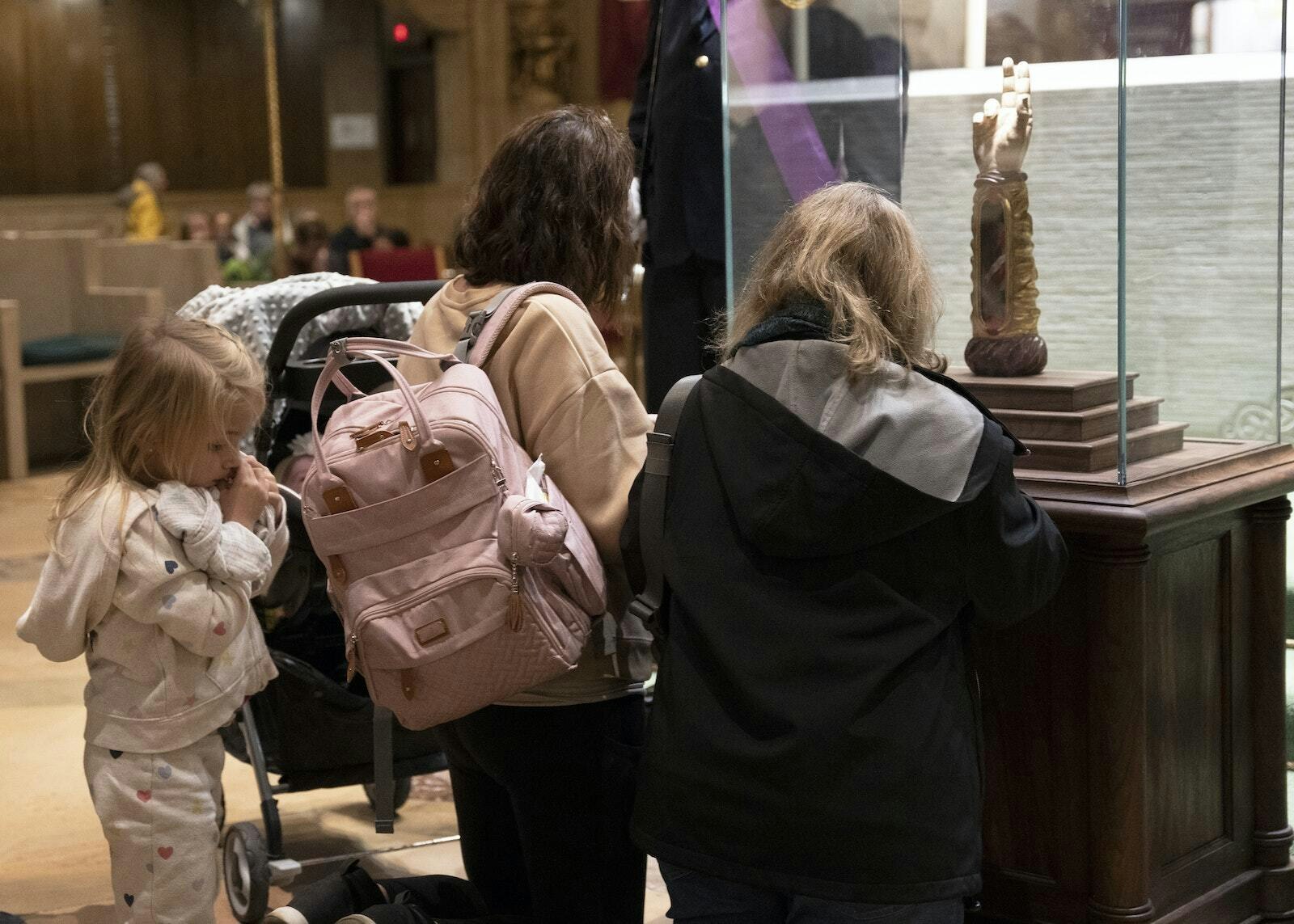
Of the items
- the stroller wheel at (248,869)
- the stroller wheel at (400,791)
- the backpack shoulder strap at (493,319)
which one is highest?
the backpack shoulder strap at (493,319)

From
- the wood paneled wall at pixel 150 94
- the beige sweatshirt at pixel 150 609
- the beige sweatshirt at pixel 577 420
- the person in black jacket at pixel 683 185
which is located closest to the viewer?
the beige sweatshirt at pixel 577 420

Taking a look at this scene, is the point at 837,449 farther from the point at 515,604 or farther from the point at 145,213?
the point at 145,213

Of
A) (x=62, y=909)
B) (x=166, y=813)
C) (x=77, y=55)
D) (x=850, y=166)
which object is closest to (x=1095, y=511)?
(x=850, y=166)

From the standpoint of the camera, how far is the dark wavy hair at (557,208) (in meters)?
2.25

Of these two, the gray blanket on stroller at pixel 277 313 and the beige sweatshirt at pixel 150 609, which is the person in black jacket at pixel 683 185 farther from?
the beige sweatshirt at pixel 150 609

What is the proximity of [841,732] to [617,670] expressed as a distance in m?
0.44

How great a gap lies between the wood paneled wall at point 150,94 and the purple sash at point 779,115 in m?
16.1

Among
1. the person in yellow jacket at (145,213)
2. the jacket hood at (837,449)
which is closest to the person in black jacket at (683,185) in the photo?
the jacket hood at (837,449)

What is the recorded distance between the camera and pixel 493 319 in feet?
7.04

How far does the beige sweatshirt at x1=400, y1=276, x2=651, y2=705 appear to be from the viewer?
2133mm

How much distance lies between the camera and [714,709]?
1947mm

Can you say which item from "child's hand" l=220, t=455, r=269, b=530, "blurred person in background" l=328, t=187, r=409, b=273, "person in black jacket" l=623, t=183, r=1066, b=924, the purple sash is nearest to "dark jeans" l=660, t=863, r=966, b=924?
"person in black jacket" l=623, t=183, r=1066, b=924

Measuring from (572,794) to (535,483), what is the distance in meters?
0.46

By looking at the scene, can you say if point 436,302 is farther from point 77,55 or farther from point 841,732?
point 77,55
